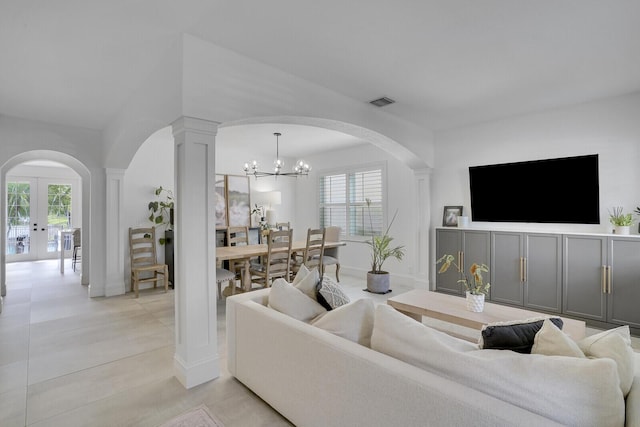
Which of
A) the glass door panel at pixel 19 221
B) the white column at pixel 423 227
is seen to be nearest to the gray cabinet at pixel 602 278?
the white column at pixel 423 227

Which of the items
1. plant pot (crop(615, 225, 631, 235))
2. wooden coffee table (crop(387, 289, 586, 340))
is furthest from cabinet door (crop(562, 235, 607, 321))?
wooden coffee table (crop(387, 289, 586, 340))

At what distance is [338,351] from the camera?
5.09ft

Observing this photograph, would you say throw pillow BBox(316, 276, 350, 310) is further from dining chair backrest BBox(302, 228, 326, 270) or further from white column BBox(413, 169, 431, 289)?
white column BBox(413, 169, 431, 289)

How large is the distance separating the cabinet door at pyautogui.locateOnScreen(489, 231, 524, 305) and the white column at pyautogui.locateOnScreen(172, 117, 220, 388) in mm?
3636

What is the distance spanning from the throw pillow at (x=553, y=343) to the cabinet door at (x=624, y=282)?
3.03 meters

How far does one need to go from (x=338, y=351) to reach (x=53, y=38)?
294 cm

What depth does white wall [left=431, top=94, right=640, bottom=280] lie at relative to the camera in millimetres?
3555

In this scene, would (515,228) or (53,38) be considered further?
(515,228)

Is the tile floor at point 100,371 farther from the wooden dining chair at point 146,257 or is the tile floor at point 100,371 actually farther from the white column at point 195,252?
the wooden dining chair at point 146,257

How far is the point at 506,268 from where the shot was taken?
4.20 metres

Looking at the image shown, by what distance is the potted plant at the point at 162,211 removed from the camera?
5586 mm

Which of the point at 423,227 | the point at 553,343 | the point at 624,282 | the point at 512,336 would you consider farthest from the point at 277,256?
the point at 624,282

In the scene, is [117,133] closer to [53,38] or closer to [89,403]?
[53,38]

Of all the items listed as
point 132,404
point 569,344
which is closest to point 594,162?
point 569,344
